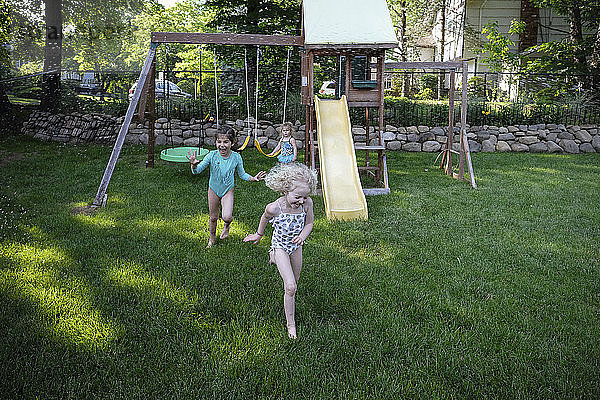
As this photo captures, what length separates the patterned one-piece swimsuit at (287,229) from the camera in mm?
→ 3578

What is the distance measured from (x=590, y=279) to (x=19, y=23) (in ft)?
88.5

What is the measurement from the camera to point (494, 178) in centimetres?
991

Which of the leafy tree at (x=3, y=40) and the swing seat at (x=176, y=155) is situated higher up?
the leafy tree at (x=3, y=40)

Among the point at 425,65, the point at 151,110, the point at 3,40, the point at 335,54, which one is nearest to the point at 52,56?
the point at 3,40

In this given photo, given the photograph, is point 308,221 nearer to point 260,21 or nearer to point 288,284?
point 288,284

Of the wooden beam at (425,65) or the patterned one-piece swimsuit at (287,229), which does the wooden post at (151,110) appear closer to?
the wooden beam at (425,65)

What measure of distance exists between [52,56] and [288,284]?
19063mm

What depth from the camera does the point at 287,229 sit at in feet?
11.7

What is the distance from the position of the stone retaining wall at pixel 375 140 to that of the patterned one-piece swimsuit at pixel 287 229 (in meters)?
9.94

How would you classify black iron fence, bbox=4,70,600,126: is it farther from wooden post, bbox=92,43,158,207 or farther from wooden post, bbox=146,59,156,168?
wooden post, bbox=92,43,158,207

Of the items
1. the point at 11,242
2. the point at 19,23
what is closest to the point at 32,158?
the point at 11,242

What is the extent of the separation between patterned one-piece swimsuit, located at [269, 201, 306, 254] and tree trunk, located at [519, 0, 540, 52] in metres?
18.9

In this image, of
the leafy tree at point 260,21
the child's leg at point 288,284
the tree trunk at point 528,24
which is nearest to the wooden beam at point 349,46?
the child's leg at point 288,284

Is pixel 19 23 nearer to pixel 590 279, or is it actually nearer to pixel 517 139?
pixel 517 139
